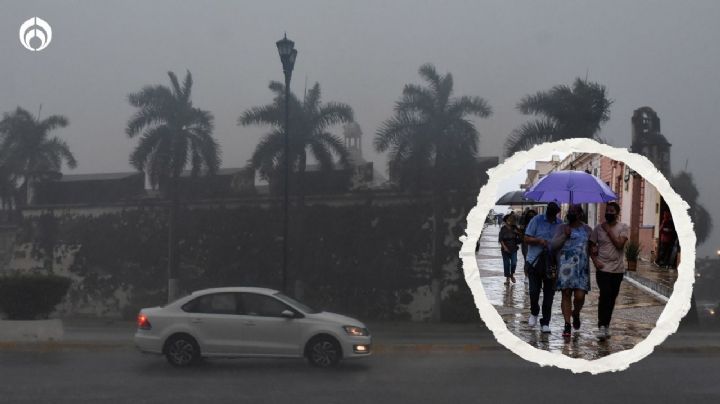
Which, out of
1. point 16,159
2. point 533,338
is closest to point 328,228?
point 16,159

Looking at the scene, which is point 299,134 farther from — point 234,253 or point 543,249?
point 543,249

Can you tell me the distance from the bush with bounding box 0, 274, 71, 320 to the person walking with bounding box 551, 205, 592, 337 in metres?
12.9

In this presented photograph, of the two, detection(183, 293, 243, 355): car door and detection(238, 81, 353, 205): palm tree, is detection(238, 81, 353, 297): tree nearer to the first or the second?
detection(238, 81, 353, 205): palm tree

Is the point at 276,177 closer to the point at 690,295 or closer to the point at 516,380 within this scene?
the point at 516,380

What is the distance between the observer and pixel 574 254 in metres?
4.20

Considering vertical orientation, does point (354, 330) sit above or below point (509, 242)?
below

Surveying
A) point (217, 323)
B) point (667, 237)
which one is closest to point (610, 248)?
point (667, 237)

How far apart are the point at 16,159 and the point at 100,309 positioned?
12.3 metres

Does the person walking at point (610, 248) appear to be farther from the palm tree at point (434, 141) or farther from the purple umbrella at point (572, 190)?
the palm tree at point (434, 141)

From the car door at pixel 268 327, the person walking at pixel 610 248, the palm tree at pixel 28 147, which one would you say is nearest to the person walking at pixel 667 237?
the person walking at pixel 610 248

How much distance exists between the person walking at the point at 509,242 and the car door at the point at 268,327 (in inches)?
162

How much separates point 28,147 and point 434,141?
21.6 metres

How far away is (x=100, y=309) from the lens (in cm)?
3275

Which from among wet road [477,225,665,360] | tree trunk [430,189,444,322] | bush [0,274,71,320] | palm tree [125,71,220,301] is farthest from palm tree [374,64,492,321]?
wet road [477,225,665,360]
